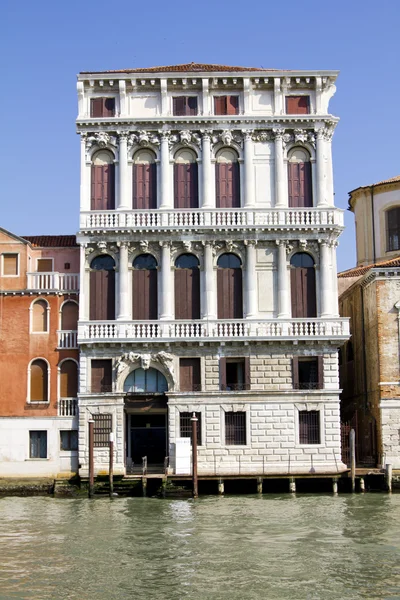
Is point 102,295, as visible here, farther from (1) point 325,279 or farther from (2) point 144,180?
(1) point 325,279

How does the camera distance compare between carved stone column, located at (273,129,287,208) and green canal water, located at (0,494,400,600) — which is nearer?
green canal water, located at (0,494,400,600)

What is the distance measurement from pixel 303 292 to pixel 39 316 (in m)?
9.27

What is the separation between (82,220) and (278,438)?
1009 cm

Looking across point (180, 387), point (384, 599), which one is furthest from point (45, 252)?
point (384, 599)

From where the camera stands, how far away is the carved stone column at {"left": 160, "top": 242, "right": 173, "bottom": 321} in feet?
110

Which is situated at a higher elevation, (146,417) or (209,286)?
(209,286)

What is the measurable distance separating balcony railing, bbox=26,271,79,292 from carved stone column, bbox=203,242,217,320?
4655 millimetres

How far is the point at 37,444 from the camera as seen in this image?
110 ft

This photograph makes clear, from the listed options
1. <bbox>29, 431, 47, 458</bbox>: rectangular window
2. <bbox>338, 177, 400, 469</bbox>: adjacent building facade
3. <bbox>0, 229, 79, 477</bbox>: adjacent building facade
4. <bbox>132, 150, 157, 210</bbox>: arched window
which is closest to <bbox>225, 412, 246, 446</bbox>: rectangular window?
<bbox>338, 177, 400, 469</bbox>: adjacent building facade

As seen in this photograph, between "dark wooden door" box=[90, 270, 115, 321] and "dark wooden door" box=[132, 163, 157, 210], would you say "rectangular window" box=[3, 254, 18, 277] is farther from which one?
"dark wooden door" box=[132, 163, 157, 210]

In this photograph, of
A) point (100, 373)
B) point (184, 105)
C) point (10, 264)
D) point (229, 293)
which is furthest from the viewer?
point (184, 105)

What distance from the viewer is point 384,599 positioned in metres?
16.2

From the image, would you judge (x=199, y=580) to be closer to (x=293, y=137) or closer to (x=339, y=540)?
(x=339, y=540)

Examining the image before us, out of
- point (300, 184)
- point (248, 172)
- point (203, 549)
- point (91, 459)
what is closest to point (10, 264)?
point (91, 459)
